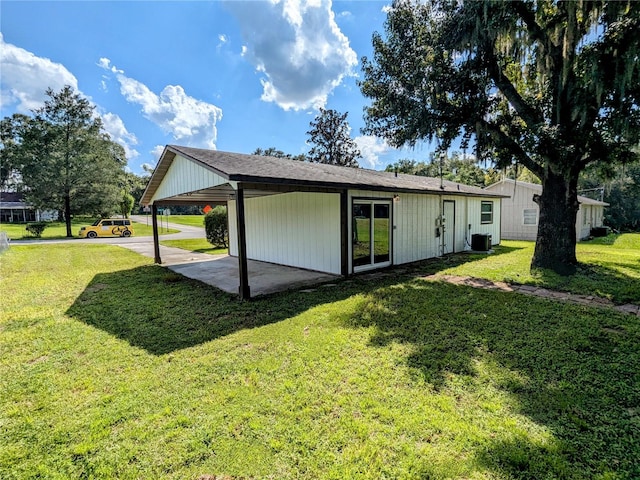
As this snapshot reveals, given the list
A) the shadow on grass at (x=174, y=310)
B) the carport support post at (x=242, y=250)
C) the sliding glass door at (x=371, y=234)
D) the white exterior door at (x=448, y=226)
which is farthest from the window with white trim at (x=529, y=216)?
the carport support post at (x=242, y=250)

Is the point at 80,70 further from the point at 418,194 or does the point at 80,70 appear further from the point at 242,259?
the point at 418,194

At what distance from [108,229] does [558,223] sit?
2682cm

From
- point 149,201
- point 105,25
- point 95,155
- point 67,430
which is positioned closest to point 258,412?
point 67,430

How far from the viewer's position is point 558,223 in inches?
296

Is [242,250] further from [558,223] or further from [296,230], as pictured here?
[558,223]

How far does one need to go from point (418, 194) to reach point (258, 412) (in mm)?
8524

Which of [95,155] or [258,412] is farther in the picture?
[95,155]

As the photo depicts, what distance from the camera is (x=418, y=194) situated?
965 centimetres

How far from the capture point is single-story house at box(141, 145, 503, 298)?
20.9 feet

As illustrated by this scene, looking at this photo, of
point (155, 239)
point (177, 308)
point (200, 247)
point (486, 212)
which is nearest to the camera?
point (177, 308)

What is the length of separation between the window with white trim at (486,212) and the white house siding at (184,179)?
11.5 m

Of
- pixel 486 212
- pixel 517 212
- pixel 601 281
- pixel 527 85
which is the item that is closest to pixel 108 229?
pixel 486 212

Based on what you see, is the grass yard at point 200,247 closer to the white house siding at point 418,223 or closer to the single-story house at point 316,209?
the single-story house at point 316,209

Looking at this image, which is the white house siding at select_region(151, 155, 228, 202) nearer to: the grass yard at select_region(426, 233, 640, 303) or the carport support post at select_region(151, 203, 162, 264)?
the carport support post at select_region(151, 203, 162, 264)
